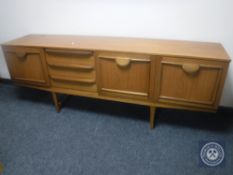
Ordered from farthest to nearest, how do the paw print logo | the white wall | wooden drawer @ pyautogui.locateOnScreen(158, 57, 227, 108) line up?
the white wall
the paw print logo
wooden drawer @ pyautogui.locateOnScreen(158, 57, 227, 108)

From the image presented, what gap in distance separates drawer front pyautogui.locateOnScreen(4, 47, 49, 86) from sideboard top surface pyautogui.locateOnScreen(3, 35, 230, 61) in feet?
0.20

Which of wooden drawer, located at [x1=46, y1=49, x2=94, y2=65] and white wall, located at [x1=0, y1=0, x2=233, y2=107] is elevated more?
white wall, located at [x1=0, y1=0, x2=233, y2=107]

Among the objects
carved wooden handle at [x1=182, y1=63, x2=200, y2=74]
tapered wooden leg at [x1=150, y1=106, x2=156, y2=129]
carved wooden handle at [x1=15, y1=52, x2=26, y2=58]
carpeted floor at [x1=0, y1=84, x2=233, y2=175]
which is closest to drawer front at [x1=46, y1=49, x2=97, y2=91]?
carved wooden handle at [x1=15, y1=52, x2=26, y2=58]

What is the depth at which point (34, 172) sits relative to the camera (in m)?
1.38

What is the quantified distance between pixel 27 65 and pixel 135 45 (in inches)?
38.1

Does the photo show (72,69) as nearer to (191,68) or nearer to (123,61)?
(123,61)

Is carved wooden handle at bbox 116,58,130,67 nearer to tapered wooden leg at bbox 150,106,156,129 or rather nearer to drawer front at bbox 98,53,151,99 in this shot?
drawer front at bbox 98,53,151,99

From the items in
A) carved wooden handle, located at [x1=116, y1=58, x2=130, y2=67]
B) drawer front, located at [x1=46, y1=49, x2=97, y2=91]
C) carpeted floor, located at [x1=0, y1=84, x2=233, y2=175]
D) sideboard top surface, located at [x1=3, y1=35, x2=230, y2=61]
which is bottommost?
carpeted floor, located at [x1=0, y1=84, x2=233, y2=175]

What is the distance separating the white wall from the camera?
150 centimetres

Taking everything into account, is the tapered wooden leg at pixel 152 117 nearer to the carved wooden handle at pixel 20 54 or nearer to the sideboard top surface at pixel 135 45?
the sideboard top surface at pixel 135 45

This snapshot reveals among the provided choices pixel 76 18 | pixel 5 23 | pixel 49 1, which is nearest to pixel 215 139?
pixel 76 18

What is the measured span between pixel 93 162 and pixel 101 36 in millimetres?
1090

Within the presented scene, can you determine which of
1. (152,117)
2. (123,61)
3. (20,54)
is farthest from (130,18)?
(20,54)

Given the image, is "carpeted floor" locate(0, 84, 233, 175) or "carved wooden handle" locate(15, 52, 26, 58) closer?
"carpeted floor" locate(0, 84, 233, 175)
